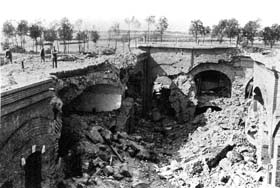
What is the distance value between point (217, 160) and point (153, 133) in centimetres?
613

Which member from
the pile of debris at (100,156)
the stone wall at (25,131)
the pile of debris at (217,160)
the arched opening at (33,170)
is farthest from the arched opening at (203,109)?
the arched opening at (33,170)

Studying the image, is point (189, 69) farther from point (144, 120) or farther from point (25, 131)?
point (25, 131)

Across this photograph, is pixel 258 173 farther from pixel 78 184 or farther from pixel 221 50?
pixel 221 50

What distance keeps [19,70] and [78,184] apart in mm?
6580

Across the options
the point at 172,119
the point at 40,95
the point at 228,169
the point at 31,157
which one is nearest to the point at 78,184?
the point at 31,157

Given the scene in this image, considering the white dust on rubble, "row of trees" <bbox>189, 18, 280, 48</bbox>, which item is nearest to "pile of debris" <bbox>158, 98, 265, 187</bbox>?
the white dust on rubble

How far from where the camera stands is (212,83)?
23.3 meters

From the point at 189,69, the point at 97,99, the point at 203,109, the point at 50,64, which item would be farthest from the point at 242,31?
the point at 50,64

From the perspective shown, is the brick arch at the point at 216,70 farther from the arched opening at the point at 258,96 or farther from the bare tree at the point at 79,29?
the bare tree at the point at 79,29

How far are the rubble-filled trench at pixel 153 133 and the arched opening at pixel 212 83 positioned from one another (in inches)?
2.7

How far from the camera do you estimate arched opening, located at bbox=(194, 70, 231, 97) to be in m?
22.7

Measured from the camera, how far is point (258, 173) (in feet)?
40.4

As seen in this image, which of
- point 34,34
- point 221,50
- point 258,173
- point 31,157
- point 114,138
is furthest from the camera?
point 34,34

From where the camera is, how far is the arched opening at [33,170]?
927cm
